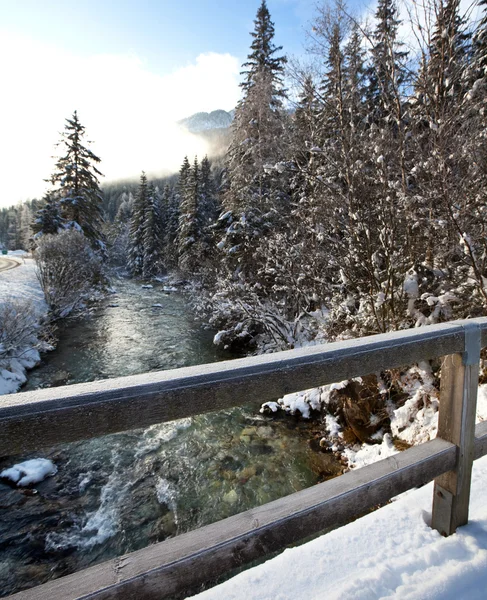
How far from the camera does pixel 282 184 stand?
50.2 feet

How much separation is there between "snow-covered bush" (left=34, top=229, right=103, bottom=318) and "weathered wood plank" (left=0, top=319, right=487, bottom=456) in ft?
58.8

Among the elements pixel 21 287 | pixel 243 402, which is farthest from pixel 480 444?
pixel 21 287

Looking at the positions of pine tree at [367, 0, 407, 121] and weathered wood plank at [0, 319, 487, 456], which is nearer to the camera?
weathered wood plank at [0, 319, 487, 456]

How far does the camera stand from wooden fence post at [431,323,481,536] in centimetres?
152

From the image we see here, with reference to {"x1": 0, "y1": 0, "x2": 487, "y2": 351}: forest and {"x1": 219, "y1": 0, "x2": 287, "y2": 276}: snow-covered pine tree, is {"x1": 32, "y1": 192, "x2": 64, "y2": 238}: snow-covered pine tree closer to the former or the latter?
{"x1": 219, "y1": 0, "x2": 287, "y2": 276}: snow-covered pine tree

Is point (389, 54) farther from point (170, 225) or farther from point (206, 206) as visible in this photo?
point (170, 225)

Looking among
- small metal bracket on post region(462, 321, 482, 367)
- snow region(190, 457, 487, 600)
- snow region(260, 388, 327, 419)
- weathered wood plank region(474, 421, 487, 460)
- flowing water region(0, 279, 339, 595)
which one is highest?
small metal bracket on post region(462, 321, 482, 367)

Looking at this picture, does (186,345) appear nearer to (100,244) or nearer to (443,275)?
(443,275)

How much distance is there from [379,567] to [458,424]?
738 millimetres

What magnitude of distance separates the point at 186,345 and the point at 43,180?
833 inches

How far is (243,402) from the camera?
3.36 feet

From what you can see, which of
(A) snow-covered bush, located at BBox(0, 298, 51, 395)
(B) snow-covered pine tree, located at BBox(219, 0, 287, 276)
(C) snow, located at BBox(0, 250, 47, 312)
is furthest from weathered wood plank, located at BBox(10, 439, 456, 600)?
(C) snow, located at BBox(0, 250, 47, 312)

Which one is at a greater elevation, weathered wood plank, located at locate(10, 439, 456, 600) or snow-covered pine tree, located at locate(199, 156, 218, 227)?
snow-covered pine tree, located at locate(199, 156, 218, 227)

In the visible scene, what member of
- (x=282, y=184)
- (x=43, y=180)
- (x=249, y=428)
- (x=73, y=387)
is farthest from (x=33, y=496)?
(x=43, y=180)
